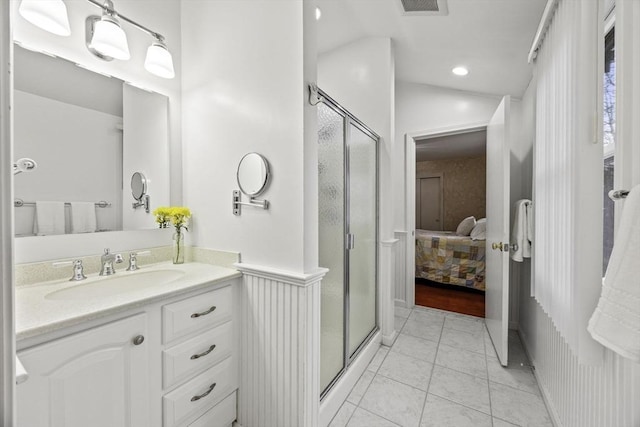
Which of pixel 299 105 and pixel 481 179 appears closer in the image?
pixel 299 105

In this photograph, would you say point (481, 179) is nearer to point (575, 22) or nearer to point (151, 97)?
point (575, 22)

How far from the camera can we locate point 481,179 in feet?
19.0

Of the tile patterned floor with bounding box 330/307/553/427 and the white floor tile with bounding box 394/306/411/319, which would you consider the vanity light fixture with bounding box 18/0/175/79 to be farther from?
the white floor tile with bounding box 394/306/411/319

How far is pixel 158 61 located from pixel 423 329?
9.83ft

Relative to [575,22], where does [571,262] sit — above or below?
below

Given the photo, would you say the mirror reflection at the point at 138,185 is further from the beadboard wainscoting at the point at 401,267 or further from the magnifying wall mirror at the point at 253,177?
the beadboard wainscoting at the point at 401,267

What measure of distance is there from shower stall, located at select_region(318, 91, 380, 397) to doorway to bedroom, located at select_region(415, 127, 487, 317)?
4.74 feet

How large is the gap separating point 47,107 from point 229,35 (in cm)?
93

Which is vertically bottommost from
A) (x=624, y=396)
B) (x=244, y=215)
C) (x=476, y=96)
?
(x=624, y=396)

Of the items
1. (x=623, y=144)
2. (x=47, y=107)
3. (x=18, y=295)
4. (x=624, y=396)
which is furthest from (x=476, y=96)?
(x=18, y=295)

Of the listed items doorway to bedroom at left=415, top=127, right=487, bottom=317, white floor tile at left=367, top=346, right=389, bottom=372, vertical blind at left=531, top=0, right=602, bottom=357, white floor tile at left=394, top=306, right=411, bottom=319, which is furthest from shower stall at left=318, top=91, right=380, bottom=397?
doorway to bedroom at left=415, top=127, right=487, bottom=317

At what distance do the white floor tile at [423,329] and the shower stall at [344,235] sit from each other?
22.4 inches

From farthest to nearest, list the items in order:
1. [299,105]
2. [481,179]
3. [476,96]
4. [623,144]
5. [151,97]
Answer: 1. [481,179]
2. [476,96]
3. [151,97]
4. [299,105]
5. [623,144]

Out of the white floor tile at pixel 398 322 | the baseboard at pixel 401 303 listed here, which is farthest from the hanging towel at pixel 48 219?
the baseboard at pixel 401 303
